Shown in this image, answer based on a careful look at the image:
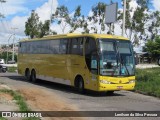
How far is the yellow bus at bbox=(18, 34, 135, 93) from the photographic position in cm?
1980

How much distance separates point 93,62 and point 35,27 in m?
48.4

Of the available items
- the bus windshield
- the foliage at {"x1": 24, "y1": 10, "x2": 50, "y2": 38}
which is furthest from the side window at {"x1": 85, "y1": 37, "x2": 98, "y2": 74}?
the foliage at {"x1": 24, "y1": 10, "x2": 50, "y2": 38}

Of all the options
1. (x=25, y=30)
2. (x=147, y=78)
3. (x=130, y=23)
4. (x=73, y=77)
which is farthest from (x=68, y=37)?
(x=25, y=30)

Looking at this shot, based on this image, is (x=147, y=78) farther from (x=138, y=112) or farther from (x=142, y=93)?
(x=138, y=112)

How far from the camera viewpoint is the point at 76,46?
21969mm

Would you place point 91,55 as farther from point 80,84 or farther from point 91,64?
point 80,84

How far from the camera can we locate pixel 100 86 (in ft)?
64.3

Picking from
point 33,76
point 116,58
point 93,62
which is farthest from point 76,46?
point 33,76

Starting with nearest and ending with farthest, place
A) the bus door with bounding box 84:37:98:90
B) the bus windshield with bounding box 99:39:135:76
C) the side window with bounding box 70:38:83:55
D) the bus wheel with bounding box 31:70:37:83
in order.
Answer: the bus windshield with bounding box 99:39:135:76, the bus door with bounding box 84:37:98:90, the side window with bounding box 70:38:83:55, the bus wheel with bounding box 31:70:37:83

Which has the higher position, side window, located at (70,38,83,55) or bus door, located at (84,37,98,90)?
side window, located at (70,38,83,55)

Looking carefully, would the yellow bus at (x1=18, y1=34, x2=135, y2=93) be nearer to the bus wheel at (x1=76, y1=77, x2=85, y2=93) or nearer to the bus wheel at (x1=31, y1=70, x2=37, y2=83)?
the bus wheel at (x1=76, y1=77, x2=85, y2=93)

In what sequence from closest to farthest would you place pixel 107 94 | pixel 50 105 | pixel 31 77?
pixel 50 105 → pixel 107 94 → pixel 31 77

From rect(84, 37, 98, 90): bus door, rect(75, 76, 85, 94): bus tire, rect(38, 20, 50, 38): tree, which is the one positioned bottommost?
rect(75, 76, 85, 94): bus tire

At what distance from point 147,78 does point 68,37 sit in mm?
6684
